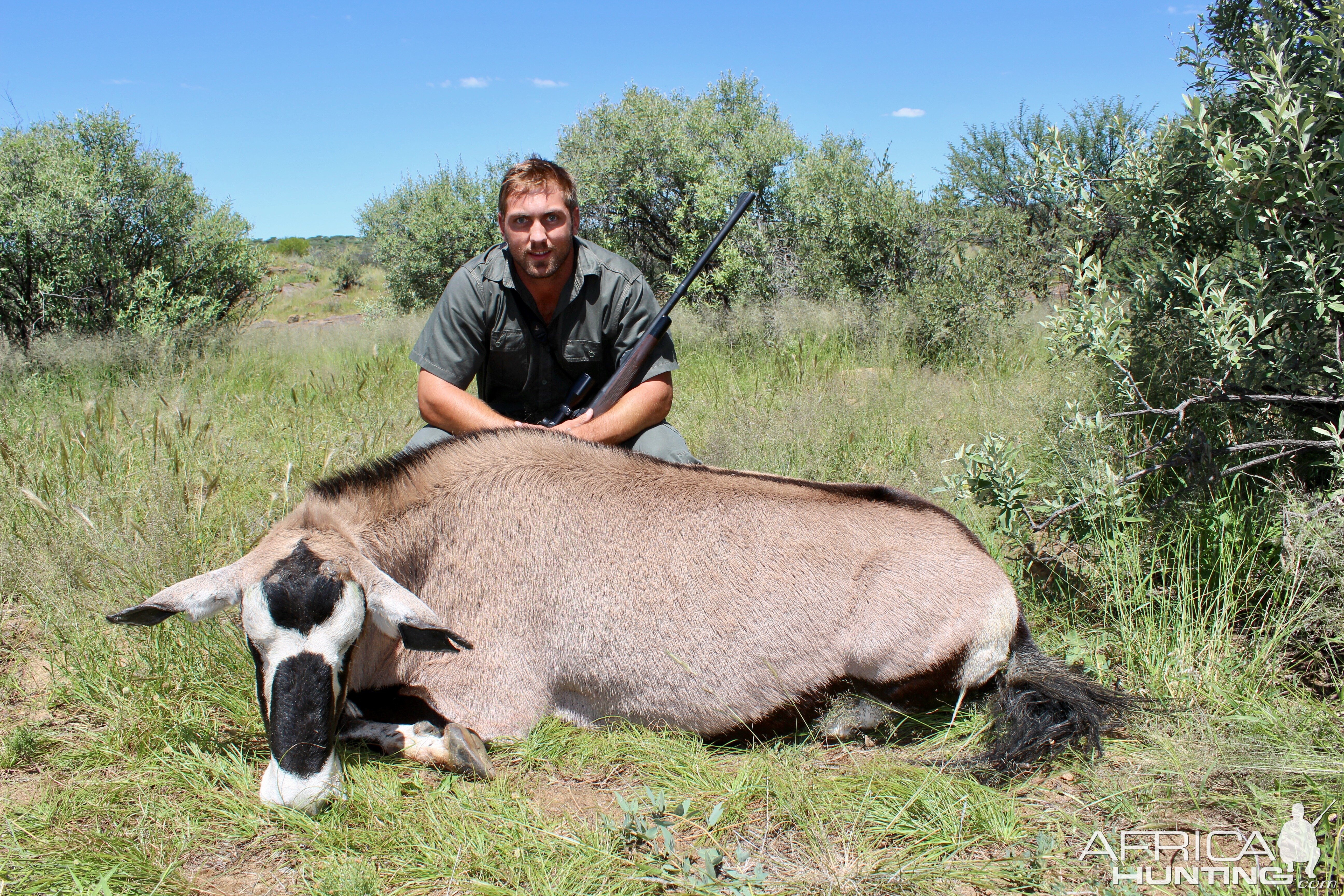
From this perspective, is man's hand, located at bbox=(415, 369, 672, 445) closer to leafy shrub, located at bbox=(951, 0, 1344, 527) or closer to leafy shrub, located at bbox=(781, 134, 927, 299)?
leafy shrub, located at bbox=(951, 0, 1344, 527)

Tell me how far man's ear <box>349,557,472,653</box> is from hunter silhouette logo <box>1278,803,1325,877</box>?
2.36 meters

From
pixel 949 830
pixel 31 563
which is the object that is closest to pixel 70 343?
pixel 31 563

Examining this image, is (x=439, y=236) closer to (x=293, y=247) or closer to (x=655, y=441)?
(x=655, y=441)

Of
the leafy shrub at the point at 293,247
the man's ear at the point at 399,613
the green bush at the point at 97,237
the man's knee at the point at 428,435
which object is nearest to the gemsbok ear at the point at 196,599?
the man's ear at the point at 399,613

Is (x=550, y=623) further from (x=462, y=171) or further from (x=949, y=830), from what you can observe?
(x=462, y=171)

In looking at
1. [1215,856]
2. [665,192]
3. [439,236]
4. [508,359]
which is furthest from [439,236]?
[1215,856]

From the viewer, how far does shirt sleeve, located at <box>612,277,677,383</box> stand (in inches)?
→ 177

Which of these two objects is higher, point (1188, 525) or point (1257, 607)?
point (1188, 525)

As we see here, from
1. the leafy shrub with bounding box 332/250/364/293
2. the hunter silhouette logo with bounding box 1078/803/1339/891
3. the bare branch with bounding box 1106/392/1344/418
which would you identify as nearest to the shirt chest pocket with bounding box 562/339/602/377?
the bare branch with bounding box 1106/392/1344/418

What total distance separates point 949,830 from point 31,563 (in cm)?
414

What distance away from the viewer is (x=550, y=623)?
2.90 metres

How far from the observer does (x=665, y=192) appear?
13.6 metres

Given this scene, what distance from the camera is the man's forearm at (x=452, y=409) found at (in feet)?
12.9

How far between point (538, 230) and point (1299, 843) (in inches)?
148
